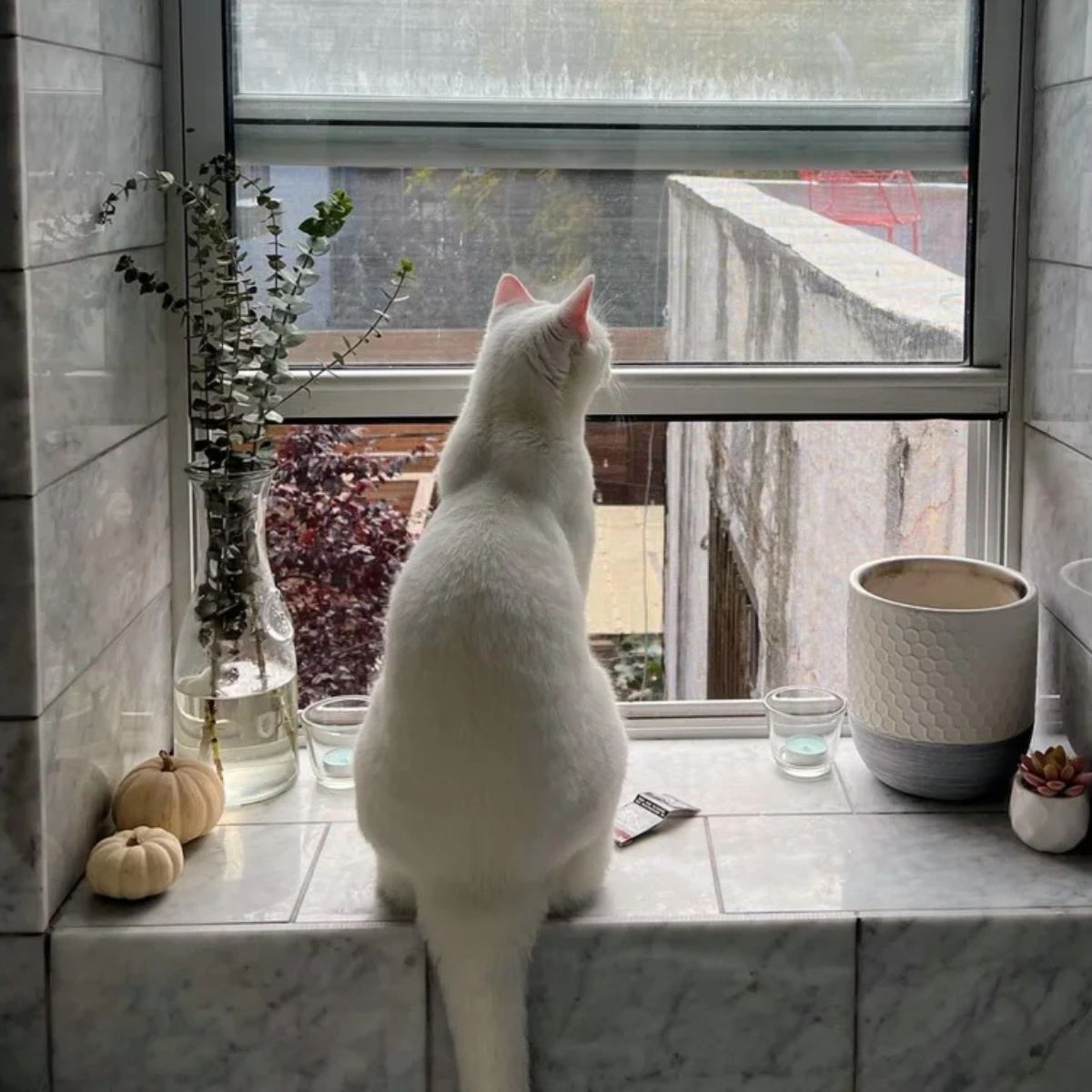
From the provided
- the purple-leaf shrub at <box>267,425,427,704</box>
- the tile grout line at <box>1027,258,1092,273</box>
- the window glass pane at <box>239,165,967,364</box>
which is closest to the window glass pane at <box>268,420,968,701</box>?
the purple-leaf shrub at <box>267,425,427,704</box>

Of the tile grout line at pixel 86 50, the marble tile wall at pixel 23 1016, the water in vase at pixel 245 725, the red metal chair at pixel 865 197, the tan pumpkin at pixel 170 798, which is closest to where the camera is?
the tile grout line at pixel 86 50

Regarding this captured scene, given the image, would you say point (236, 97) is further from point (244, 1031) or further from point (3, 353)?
point (244, 1031)

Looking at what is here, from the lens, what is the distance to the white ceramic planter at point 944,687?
1547 mm

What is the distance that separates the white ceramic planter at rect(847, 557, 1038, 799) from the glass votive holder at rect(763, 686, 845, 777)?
5cm

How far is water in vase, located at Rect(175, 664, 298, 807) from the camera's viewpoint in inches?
63.5

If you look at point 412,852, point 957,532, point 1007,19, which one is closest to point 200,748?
point 412,852

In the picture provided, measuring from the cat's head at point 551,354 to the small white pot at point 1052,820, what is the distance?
24.4 inches

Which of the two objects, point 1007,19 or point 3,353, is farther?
point 1007,19

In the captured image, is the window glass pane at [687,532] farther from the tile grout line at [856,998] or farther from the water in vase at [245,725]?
the tile grout line at [856,998]

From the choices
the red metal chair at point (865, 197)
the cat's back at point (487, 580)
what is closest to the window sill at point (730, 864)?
the cat's back at point (487, 580)

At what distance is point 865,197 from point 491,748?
85 centimetres

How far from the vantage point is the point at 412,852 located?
134 cm

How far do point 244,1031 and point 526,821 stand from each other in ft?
1.17

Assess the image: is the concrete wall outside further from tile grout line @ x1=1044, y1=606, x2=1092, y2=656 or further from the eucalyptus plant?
the eucalyptus plant
